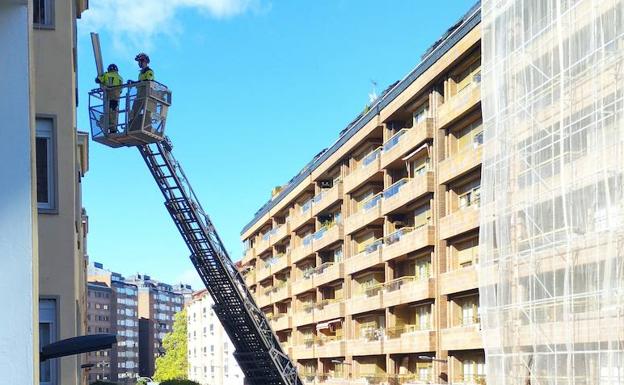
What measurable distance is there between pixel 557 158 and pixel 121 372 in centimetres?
16639

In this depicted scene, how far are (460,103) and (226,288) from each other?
14.1 metres

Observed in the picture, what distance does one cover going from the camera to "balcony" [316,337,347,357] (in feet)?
169

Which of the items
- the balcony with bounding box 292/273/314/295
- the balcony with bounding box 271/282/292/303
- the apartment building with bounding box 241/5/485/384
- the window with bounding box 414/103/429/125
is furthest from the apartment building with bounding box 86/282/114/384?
the window with bounding box 414/103/429/125

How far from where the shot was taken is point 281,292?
225 ft

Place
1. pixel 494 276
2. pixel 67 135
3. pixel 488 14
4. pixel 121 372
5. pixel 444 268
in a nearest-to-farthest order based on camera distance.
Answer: pixel 67 135
pixel 494 276
pixel 488 14
pixel 444 268
pixel 121 372

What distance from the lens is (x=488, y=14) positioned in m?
26.7

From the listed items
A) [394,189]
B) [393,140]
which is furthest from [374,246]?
[393,140]

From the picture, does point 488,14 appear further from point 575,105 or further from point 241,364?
point 241,364

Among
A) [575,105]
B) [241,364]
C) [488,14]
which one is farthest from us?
[241,364]

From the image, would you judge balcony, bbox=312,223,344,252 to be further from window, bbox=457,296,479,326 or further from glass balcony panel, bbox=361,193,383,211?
window, bbox=457,296,479,326

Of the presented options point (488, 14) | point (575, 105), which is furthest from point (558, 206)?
point (488, 14)

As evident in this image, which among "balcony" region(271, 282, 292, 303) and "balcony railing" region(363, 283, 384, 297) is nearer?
"balcony railing" region(363, 283, 384, 297)

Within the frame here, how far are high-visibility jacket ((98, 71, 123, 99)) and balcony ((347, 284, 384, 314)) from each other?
2654 cm

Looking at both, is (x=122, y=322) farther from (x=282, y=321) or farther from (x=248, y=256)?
(x=282, y=321)
